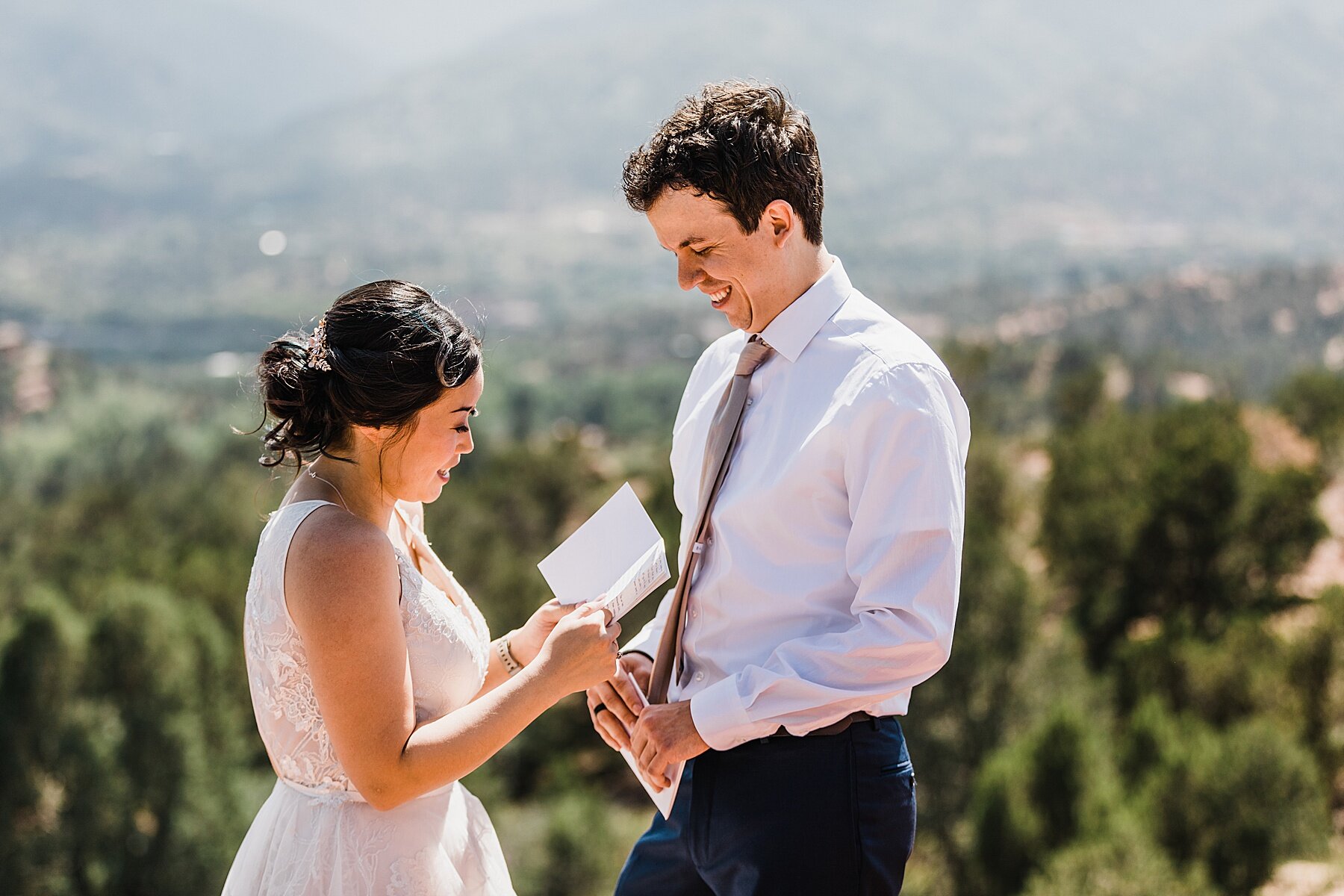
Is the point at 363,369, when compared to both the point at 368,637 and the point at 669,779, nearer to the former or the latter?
the point at 368,637

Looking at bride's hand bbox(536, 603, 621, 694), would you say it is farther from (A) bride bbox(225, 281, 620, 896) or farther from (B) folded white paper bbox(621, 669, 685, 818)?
(B) folded white paper bbox(621, 669, 685, 818)

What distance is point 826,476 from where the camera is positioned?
2727mm

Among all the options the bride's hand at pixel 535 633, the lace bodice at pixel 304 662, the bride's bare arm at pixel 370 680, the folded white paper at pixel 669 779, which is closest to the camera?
the bride's bare arm at pixel 370 680

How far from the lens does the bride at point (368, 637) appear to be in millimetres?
2543

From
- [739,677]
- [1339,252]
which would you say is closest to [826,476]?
[739,677]

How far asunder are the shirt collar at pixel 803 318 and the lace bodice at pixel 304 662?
104 cm

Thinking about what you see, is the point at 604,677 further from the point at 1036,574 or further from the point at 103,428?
the point at 103,428

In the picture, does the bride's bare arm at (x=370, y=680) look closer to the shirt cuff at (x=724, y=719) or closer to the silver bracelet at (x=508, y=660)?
the shirt cuff at (x=724, y=719)

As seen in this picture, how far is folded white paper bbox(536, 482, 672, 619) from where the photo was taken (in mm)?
2916

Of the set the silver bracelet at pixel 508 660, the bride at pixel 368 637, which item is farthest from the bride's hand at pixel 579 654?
the silver bracelet at pixel 508 660

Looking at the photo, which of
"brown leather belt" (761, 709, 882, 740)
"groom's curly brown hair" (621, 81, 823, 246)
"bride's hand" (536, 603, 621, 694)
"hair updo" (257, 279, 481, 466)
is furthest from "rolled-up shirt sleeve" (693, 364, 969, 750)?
"hair updo" (257, 279, 481, 466)

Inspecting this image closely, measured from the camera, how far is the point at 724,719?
2.65 m

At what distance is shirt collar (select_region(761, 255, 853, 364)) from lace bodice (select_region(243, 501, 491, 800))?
104cm

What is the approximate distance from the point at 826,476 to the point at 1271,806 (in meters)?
19.0
